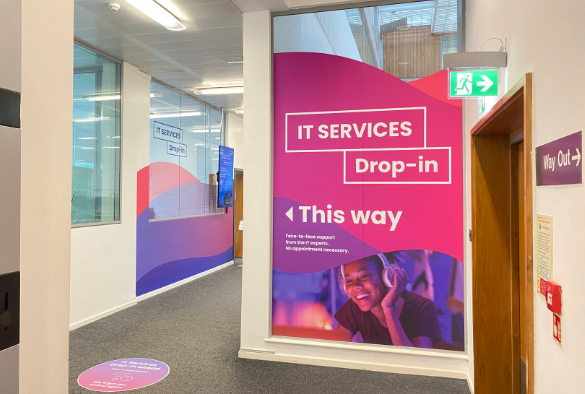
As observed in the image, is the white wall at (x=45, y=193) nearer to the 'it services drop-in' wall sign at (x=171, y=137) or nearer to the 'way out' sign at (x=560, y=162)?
the 'way out' sign at (x=560, y=162)

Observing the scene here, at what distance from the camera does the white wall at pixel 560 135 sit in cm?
130

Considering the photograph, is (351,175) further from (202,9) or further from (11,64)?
(11,64)

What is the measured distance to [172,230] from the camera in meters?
6.54

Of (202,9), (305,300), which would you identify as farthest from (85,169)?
(305,300)

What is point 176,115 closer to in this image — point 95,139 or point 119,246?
point 95,139

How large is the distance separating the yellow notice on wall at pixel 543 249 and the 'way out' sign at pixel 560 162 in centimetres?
15

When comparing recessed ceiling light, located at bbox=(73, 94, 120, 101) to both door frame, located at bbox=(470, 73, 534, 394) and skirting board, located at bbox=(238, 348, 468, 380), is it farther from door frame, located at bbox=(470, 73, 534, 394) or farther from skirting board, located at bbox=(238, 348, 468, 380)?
door frame, located at bbox=(470, 73, 534, 394)

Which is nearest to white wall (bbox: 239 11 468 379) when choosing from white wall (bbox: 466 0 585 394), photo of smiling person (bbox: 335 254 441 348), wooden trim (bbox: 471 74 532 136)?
photo of smiling person (bbox: 335 254 441 348)

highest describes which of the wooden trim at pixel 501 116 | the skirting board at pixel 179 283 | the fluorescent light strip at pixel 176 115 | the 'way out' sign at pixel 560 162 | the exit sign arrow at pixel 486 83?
the fluorescent light strip at pixel 176 115

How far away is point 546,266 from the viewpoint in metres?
1.58

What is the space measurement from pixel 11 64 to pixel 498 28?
7.36 ft

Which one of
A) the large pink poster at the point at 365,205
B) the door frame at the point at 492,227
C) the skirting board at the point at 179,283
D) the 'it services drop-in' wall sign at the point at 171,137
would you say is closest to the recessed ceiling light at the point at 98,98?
the 'it services drop-in' wall sign at the point at 171,137

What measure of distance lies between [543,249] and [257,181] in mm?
2519

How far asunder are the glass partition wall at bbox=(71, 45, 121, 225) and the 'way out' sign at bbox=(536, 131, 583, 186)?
4.42 meters
